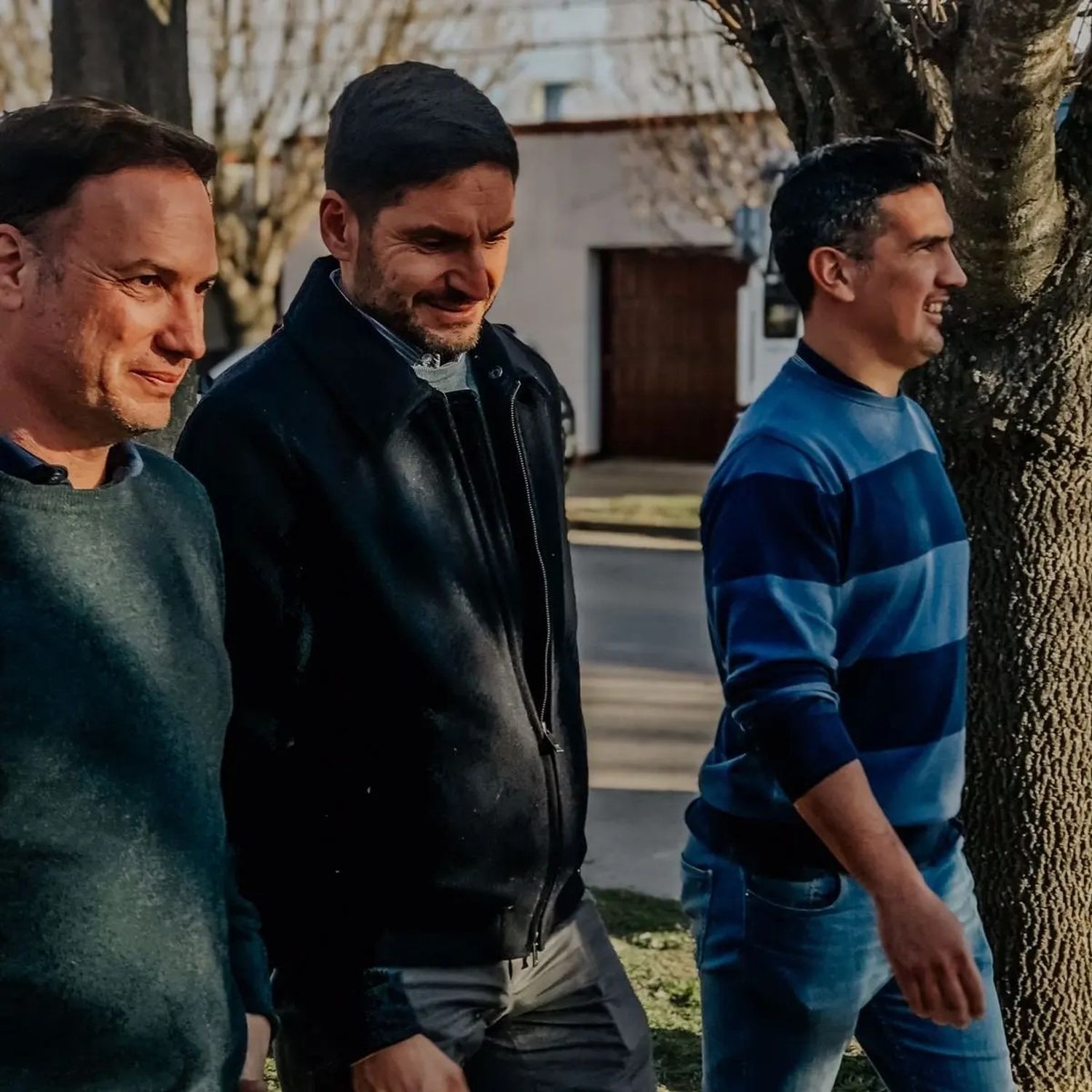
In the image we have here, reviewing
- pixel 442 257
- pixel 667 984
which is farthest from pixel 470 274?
pixel 667 984

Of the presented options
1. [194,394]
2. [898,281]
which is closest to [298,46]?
[194,394]

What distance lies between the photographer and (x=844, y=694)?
2.63 m

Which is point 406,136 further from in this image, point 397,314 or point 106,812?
point 106,812

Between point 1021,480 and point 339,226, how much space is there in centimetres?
210

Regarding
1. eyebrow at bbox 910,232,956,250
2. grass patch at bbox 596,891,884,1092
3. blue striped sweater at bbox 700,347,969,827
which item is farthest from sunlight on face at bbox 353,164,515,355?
grass patch at bbox 596,891,884,1092

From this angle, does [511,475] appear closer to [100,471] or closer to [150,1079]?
[100,471]

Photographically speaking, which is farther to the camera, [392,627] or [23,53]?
[23,53]

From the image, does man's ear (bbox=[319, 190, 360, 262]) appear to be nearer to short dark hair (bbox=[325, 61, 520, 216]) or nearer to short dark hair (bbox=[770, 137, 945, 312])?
short dark hair (bbox=[325, 61, 520, 216])

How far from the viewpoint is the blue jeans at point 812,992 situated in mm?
2635

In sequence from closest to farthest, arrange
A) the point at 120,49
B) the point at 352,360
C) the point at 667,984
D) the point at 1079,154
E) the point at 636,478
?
1. the point at 352,360
2. the point at 1079,154
3. the point at 120,49
4. the point at 667,984
5. the point at 636,478

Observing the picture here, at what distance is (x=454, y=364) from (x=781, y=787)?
731 mm

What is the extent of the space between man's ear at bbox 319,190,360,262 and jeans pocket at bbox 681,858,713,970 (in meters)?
1.07

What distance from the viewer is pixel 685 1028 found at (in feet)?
15.5

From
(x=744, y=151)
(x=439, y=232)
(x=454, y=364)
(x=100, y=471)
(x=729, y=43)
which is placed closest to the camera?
(x=100, y=471)
